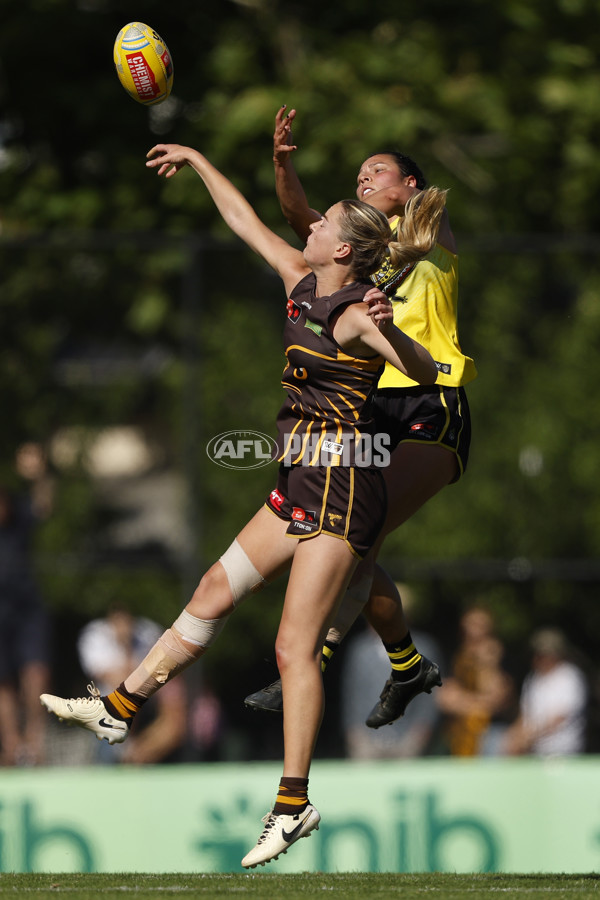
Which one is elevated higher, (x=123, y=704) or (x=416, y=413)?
(x=416, y=413)

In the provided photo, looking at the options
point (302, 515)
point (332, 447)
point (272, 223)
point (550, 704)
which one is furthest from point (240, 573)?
point (272, 223)

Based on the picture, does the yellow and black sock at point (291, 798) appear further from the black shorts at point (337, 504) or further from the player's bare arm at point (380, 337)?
the player's bare arm at point (380, 337)

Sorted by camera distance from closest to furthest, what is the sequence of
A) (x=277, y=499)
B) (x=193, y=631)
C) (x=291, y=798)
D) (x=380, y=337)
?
(x=380, y=337) → (x=291, y=798) → (x=277, y=499) → (x=193, y=631)

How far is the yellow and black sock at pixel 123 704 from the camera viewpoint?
19.9ft

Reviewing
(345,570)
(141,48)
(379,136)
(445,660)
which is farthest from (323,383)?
(379,136)

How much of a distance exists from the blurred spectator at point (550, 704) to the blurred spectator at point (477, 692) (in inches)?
4.8

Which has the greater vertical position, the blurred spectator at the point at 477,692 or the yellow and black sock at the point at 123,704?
the blurred spectator at the point at 477,692

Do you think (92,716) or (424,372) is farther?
(92,716)

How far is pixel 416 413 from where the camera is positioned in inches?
251

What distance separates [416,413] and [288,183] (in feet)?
3.54

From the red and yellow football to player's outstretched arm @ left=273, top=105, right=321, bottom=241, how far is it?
2.02 feet

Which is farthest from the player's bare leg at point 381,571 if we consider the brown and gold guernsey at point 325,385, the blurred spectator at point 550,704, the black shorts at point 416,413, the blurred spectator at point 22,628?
the blurred spectator at point 22,628

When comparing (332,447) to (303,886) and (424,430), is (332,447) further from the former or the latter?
(303,886)

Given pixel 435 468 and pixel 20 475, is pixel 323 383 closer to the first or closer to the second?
pixel 435 468
